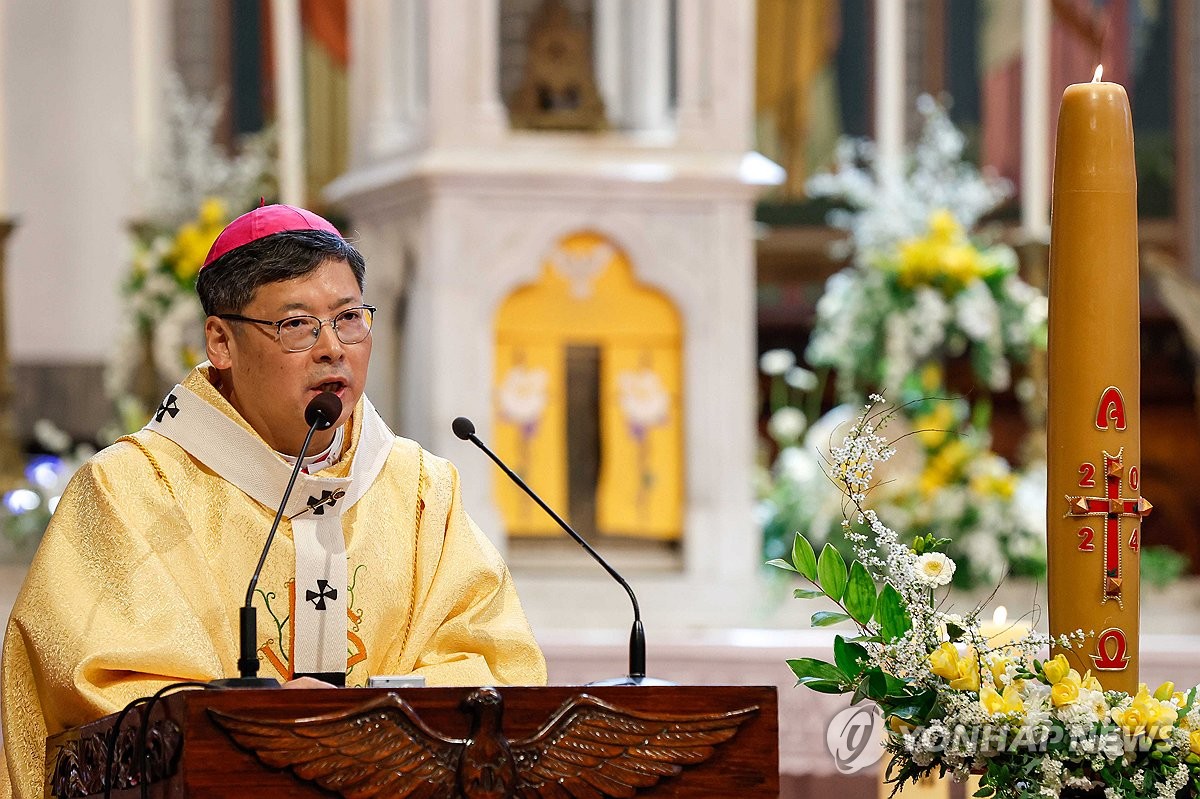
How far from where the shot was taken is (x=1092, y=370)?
214 centimetres

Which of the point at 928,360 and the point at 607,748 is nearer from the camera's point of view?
the point at 607,748

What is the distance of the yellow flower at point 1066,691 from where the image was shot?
2061mm

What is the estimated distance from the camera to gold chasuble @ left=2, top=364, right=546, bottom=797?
251cm

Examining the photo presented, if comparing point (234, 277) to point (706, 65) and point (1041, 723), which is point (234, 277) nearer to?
point (1041, 723)

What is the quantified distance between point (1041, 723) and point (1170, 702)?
0.54 ft

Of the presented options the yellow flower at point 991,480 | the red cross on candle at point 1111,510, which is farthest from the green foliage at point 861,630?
the yellow flower at point 991,480

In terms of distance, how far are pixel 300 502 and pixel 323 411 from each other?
1.03 ft

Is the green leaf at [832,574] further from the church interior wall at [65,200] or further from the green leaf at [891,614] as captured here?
the church interior wall at [65,200]

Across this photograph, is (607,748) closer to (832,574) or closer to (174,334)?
(832,574)

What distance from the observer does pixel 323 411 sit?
98.9 inches

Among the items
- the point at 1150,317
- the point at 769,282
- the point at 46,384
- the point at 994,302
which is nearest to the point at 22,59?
the point at 46,384

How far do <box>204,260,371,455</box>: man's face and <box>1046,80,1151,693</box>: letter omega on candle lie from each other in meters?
0.96

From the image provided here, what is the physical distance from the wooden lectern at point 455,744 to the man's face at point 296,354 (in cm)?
62

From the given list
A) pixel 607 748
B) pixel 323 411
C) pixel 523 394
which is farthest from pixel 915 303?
pixel 607 748
